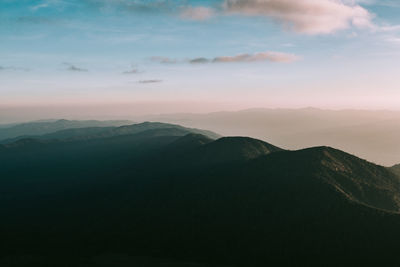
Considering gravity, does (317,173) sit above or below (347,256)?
above

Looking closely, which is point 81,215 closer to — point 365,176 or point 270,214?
point 270,214

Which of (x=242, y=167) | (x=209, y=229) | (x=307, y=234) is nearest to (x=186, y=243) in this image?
(x=209, y=229)

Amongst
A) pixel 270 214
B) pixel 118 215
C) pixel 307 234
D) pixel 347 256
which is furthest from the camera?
pixel 118 215

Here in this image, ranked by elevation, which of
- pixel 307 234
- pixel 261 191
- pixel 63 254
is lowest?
pixel 63 254

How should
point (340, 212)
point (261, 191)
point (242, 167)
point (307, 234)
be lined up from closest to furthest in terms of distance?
point (307, 234) → point (340, 212) → point (261, 191) → point (242, 167)

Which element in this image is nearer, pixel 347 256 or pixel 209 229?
pixel 347 256

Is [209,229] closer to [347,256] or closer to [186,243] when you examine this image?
[186,243]

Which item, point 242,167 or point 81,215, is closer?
point 81,215

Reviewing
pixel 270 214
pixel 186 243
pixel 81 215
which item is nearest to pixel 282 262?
pixel 270 214

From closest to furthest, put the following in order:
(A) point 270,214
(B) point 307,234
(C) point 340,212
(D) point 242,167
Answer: (B) point 307,234, (C) point 340,212, (A) point 270,214, (D) point 242,167
